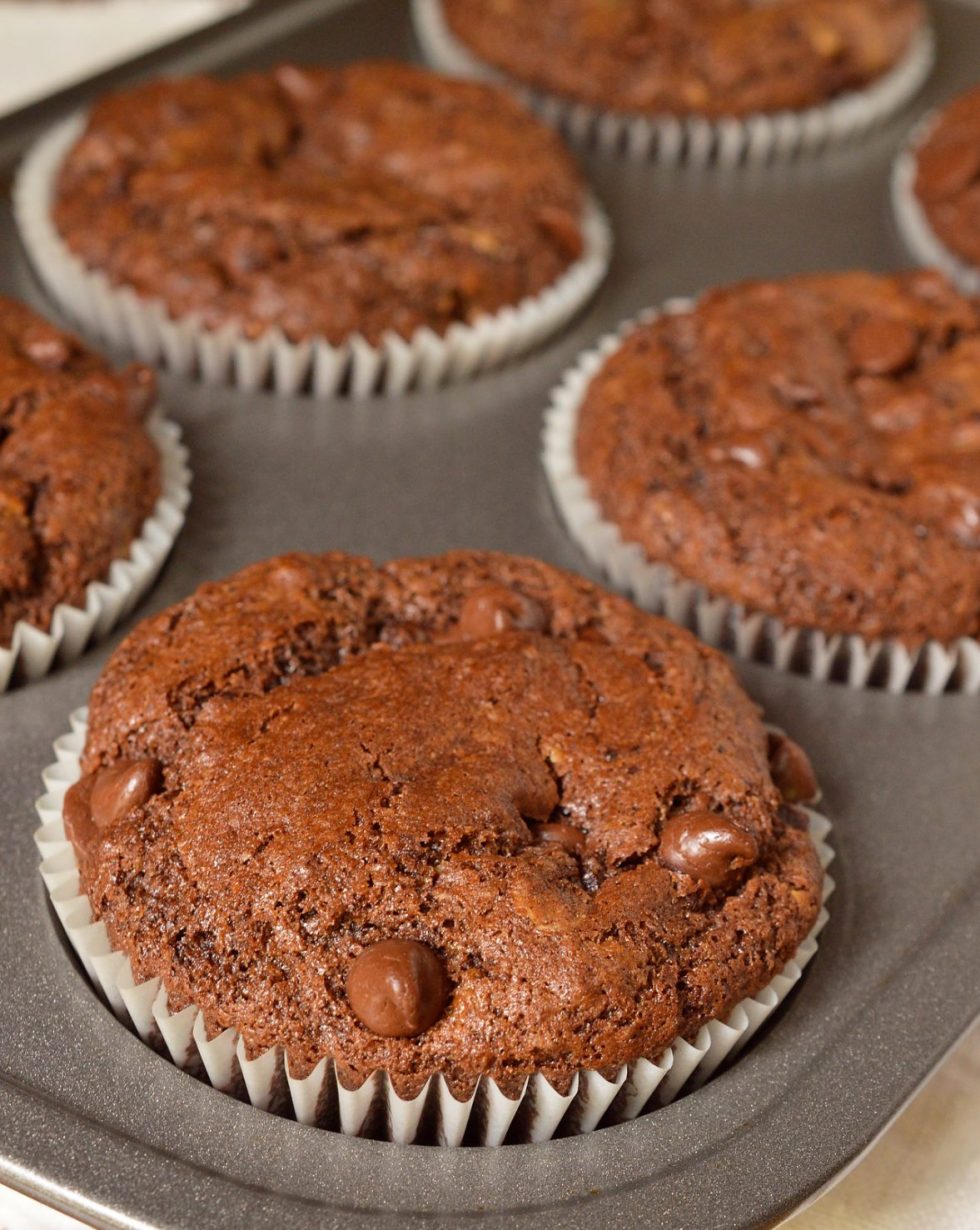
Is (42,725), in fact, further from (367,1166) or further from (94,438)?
(367,1166)

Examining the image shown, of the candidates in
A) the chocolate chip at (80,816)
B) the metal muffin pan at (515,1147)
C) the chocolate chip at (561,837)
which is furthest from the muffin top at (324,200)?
the chocolate chip at (561,837)

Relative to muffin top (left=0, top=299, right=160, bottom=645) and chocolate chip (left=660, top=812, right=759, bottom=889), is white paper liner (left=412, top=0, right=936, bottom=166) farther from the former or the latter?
chocolate chip (left=660, top=812, right=759, bottom=889)

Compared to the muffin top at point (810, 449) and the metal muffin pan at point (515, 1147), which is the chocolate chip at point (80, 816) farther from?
the muffin top at point (810, 449)

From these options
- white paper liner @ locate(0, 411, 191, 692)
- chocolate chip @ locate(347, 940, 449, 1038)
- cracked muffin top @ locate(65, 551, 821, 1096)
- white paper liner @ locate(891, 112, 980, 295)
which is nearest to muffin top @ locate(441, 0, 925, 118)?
white paper liner @ locate(891, 112, 980, 295)

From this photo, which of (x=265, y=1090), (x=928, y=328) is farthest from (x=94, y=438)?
(x=928, y=328)

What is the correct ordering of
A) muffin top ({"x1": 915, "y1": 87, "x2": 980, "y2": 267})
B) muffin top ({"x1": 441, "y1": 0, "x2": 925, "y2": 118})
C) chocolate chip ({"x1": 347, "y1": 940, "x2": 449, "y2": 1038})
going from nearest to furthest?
chocolate chip ({"x1": 347, "y1": 940, "x2": 449, "y2": 1038}) < muffin top ({"x1": 915, "y1": 87, "x2": 980, "y2": 267}) < muffin top ({"x1": 441, "y1": 0, "x2": 925, "y2": 118})

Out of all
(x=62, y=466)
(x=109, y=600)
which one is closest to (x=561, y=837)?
(x=109, y=600)

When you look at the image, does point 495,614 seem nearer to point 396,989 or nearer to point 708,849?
point 708,849
